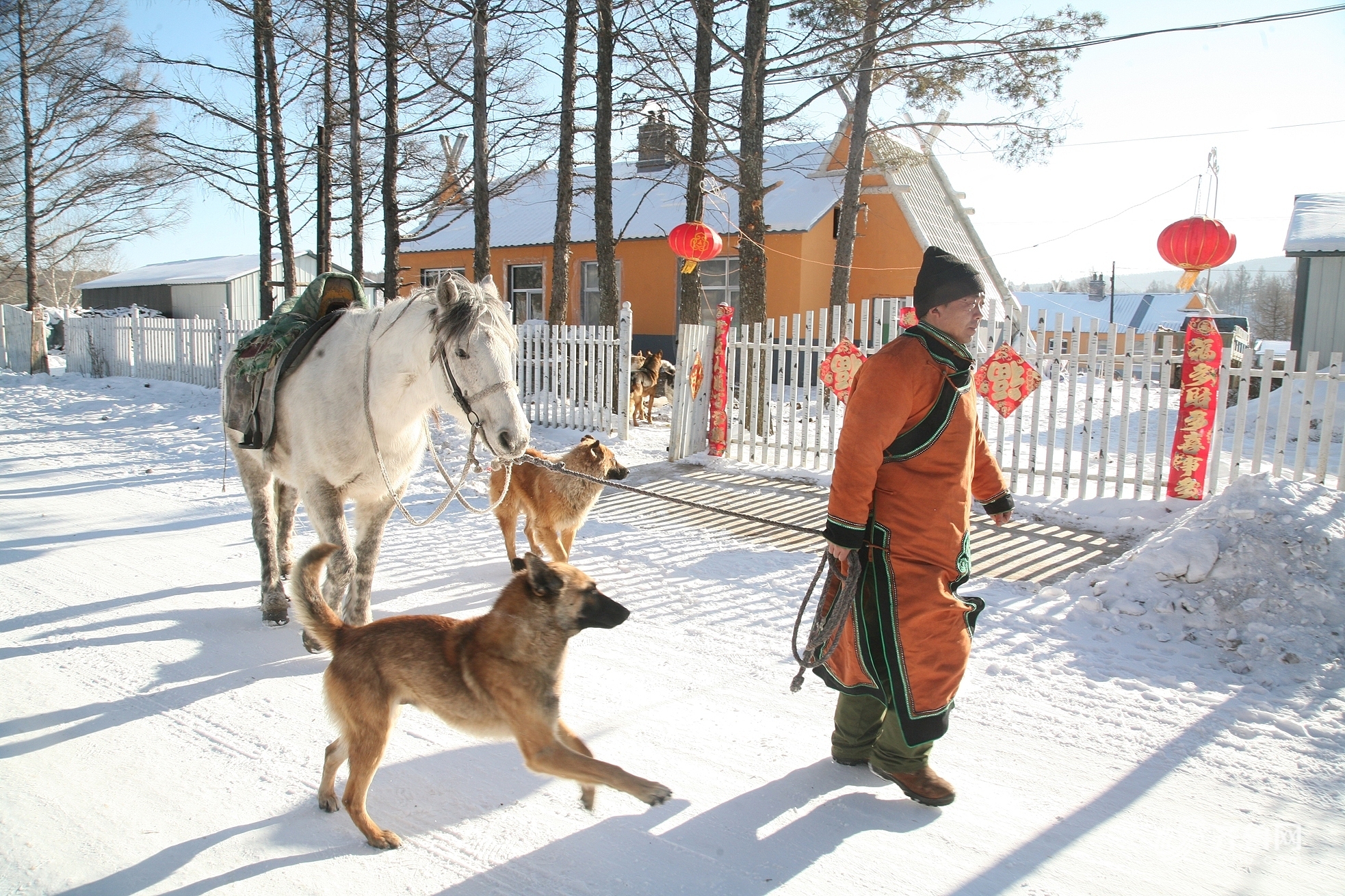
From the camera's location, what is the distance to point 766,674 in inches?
165

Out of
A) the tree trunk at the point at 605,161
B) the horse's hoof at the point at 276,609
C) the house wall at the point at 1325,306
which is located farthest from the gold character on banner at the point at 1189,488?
the house wall at the point at 1325,306

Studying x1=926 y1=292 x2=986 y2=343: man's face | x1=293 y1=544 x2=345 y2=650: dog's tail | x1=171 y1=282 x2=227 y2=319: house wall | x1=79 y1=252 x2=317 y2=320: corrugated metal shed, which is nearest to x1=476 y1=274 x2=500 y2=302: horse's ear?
x1=293 y1=544 x2=345 y2=650: dog's tail

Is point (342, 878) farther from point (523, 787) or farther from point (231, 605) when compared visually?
point (231, 605)

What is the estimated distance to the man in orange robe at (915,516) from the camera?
2834mm

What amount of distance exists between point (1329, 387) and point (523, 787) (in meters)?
7.80

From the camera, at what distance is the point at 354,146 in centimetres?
1510

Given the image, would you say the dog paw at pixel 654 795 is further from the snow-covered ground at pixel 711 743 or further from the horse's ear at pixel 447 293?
the horse's ear at pixel 447 293

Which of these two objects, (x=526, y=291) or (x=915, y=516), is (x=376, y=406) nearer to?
(x=915, y=516)

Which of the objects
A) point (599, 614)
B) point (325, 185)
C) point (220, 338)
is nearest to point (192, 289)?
point (220, 338)

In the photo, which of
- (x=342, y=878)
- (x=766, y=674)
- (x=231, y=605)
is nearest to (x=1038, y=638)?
(x=766, y=674)

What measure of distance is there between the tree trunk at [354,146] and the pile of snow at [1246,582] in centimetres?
1315

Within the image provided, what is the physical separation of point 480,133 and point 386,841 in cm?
1297

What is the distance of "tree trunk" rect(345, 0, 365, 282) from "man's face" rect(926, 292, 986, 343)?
13.1 m

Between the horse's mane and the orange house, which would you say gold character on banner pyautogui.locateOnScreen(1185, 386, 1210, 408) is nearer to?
the horse's mane
